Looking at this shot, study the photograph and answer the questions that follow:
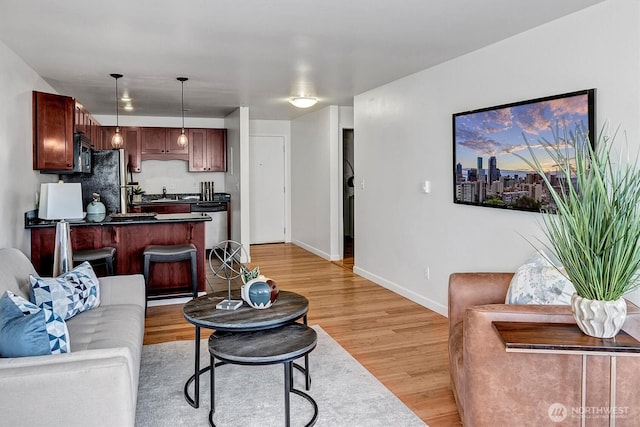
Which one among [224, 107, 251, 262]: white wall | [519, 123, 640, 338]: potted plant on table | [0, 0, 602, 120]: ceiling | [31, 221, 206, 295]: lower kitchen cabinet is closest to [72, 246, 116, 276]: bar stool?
[31, 221, 206, 295]: lower kitchen cabinet

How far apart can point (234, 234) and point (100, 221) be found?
3.10m

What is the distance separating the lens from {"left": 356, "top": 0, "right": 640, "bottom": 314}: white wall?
275cm

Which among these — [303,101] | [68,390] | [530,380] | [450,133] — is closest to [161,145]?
[303,101]

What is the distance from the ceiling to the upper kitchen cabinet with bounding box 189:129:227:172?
2.61 metres

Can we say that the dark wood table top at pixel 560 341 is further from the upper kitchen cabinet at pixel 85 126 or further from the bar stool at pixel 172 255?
the upper kitchen cabinet at pixel 85 126

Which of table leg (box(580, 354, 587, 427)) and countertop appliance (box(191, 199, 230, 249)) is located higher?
countertop appliance (box(191, 199, 230, 249))

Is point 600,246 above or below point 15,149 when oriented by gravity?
below

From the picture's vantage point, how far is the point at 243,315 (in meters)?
2.59

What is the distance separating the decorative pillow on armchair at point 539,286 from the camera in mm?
2295

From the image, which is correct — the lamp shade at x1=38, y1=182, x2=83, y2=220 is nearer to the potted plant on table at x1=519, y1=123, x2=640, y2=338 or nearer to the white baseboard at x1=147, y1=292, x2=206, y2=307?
the white baseboard at x1=147, y1=292, x2=206, y2=307

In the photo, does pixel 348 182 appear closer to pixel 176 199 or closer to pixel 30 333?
pixel 176 199

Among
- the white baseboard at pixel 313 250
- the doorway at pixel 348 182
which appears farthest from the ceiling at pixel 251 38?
the doorway at pixel 348 182

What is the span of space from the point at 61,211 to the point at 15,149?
66 cm

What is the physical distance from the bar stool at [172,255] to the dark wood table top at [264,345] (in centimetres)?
224
